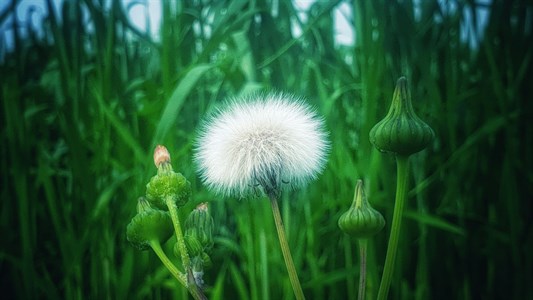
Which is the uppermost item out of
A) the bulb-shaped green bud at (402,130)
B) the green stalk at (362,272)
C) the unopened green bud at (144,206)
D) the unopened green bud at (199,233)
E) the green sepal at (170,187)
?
the bulb-shaped green bud at (402,130)

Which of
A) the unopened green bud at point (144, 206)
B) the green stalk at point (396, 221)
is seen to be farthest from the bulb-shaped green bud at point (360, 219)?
the unopened green bud at point (144, 206)

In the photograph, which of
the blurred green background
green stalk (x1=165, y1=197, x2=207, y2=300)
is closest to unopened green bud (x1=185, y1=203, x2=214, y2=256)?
green stalk (x1=165, y1=197, x2=207, y2=300)

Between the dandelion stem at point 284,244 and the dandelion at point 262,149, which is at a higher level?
the dandelion at point 262,149

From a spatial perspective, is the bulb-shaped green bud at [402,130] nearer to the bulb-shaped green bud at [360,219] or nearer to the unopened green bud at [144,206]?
the bulb-shaped green bud at [360,219]

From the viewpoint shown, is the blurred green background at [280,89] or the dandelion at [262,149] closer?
the dandelion at [262,149]

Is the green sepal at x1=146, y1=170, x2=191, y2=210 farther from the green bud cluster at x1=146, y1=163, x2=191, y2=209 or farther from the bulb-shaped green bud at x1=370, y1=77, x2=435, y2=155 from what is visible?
the bulb-shaped green bud at x1=370, y1=77, x2=435, y2=155

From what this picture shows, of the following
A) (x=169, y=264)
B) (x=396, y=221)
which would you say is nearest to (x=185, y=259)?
(x=169, y=264)

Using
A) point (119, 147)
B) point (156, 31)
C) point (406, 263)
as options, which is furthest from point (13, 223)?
point (406, 263)
